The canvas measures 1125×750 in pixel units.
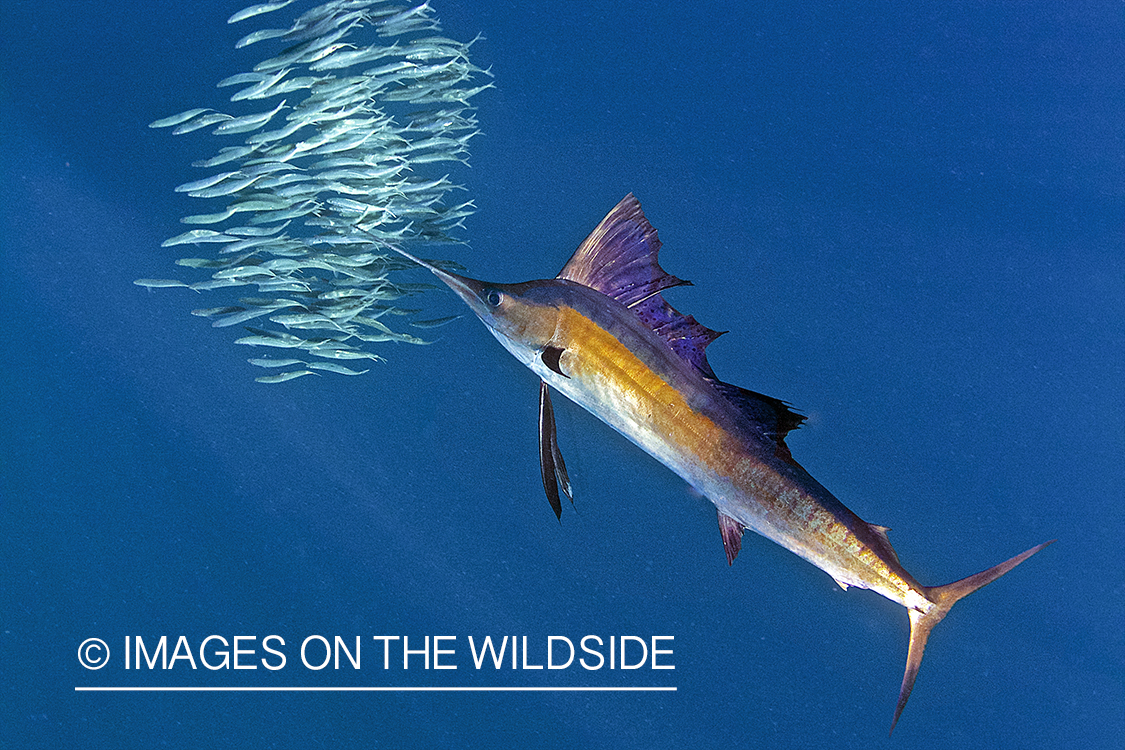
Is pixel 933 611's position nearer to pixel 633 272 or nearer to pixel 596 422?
pixel 596 422

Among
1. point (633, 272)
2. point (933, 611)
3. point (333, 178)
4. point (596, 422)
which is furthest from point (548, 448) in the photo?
point (933, 611)

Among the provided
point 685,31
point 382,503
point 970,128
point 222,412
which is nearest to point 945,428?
point 970,128

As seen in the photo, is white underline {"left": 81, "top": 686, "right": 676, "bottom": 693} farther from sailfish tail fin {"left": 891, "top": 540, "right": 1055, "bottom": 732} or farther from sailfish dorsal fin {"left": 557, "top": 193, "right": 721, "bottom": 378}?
sailfish dorsal fin {"left": 557, "top": 193, "right": 721, "bottom": 378}

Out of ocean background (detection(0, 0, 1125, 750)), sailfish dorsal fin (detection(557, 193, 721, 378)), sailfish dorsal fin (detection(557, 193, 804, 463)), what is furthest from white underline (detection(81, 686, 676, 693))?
sailfish dorsal fin (detection(557, 193, 721, 378))

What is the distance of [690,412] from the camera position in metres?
2.34

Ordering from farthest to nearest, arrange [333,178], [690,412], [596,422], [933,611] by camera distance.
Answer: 1. [596,422]
2. [333,178]
3. [933,611]
4. [690,412]

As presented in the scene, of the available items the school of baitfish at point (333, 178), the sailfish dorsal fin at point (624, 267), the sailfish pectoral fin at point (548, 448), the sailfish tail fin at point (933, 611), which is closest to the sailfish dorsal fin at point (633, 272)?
the sailfish dorsal fin at point (624, 267)

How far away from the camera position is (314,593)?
9.81 feet

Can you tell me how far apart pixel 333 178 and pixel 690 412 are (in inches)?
59.4

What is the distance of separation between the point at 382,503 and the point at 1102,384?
9.55 feet

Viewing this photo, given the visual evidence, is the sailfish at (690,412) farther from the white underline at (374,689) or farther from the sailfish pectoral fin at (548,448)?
the white underline at (374,689)

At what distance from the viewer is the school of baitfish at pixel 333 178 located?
8.72ft

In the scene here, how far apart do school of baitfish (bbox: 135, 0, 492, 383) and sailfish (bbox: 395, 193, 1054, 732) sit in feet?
1.73

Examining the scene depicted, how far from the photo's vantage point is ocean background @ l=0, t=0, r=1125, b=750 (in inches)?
115
